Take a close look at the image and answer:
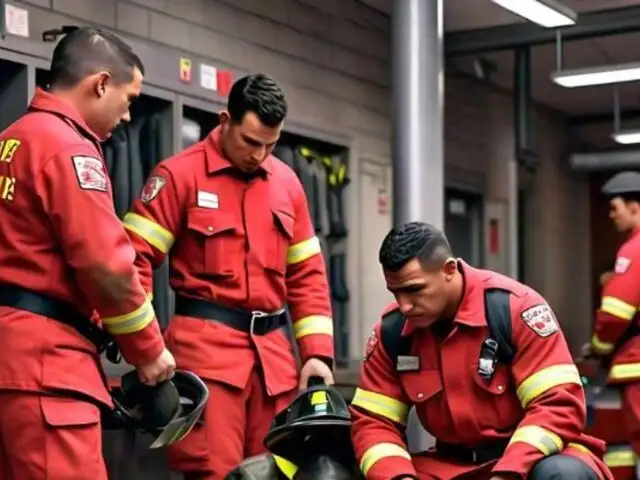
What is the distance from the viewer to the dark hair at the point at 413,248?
108 inches

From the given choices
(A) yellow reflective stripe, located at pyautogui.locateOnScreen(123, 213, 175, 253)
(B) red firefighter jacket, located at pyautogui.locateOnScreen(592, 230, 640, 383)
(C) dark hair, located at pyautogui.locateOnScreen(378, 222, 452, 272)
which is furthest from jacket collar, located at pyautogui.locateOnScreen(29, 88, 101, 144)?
(B) red firefighter jacket, located at pyautogui.locateOnScreen(592, 230, 640, 383)

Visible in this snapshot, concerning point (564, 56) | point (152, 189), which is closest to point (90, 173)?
point (152, 189)

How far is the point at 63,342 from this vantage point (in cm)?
251

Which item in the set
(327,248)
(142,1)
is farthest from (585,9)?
(142,1)

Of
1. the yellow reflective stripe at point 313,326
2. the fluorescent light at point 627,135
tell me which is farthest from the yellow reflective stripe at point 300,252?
the fluorescent light at point 627,135

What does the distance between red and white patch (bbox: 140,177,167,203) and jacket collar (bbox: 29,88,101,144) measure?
598mm

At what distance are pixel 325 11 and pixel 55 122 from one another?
15.0 ft

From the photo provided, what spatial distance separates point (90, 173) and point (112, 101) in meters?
0.27

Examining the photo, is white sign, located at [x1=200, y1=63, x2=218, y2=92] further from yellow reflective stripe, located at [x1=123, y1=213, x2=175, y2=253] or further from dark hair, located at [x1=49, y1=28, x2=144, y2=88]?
dark hair, located at [x1=49, y1=28, x2=144, y2=88]

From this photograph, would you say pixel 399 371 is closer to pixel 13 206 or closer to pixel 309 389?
pixel 309 389

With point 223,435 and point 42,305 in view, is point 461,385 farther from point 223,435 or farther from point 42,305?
point 42,305

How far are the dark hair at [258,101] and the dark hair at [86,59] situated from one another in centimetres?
58

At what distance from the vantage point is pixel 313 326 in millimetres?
3426

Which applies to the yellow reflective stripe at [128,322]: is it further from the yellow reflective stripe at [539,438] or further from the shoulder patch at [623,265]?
the shoulder patch at [623,265]
